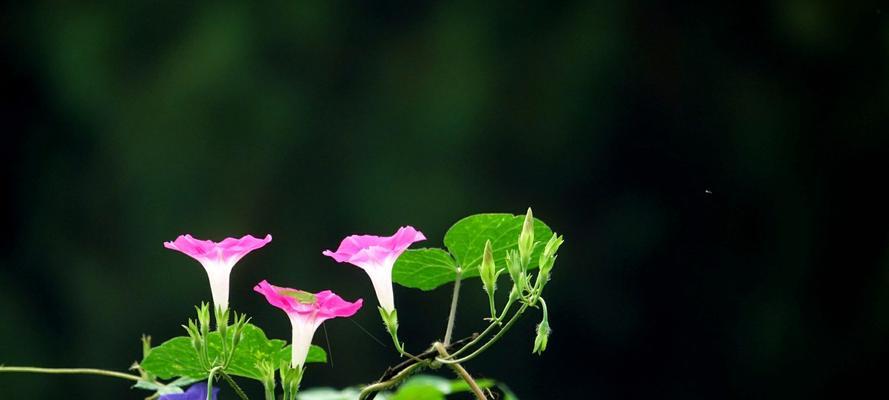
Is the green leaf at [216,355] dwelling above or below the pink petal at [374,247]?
below

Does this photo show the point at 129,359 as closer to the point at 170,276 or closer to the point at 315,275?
the point at 170,276

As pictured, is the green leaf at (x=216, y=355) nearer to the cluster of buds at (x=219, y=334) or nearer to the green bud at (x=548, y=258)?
the cluster of buds at (x=219, y=334)

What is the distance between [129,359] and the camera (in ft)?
6.79

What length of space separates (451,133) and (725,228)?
616 mm

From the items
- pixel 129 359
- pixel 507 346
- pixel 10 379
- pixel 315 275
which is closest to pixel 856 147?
pixel 507 346

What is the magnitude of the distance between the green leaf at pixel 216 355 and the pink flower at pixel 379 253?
0.06 m

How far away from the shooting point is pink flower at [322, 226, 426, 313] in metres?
0.51

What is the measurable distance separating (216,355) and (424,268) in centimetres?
14

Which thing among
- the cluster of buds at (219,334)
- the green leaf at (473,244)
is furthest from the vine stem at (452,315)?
the cluster of buds at (219,334)

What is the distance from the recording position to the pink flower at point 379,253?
1.67 ft

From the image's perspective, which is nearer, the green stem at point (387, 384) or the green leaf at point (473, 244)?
the green stem at point (387, 384)

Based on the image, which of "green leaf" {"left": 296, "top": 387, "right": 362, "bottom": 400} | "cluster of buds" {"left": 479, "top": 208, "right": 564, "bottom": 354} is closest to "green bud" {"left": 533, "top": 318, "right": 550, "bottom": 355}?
"cluster of buds" {"left": 479, "top": 208, "right": 564, "bottom": 354}

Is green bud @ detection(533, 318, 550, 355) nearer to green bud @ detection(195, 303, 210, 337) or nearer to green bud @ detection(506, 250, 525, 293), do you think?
green bud @ detection(506, 250, 525, 293)

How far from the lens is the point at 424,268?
0.58m
